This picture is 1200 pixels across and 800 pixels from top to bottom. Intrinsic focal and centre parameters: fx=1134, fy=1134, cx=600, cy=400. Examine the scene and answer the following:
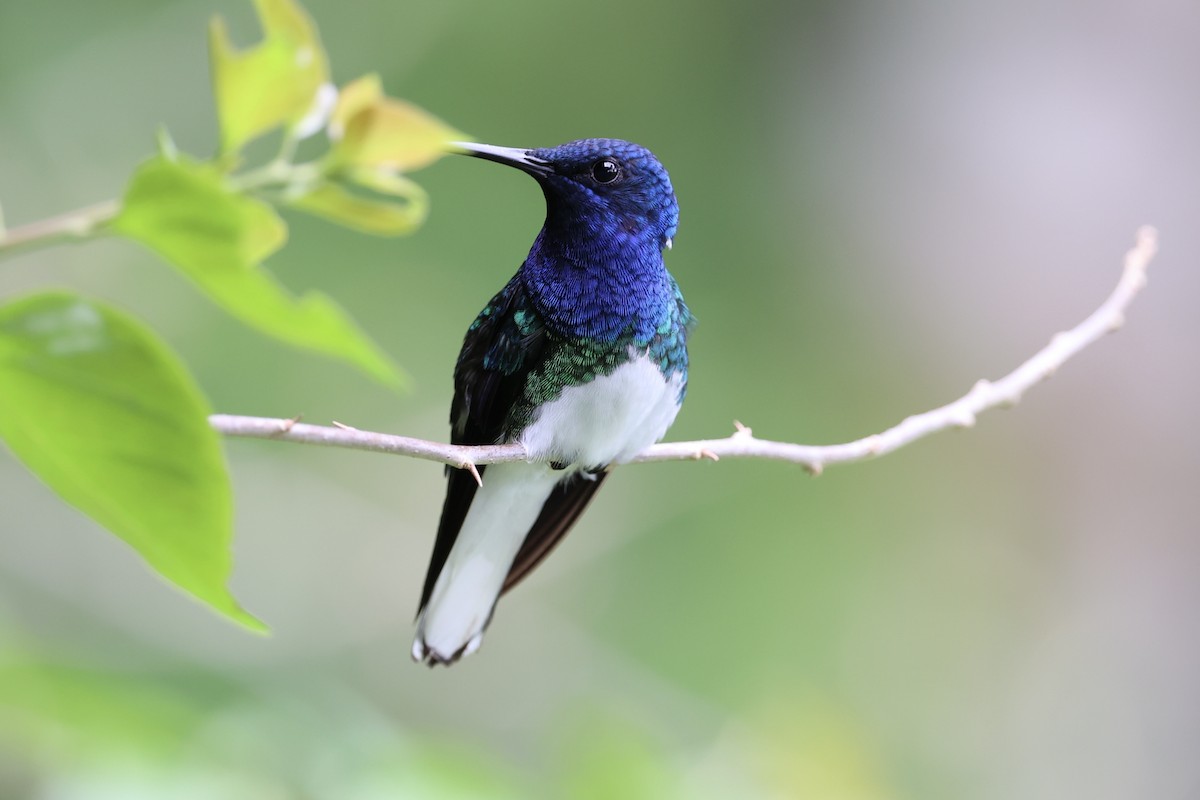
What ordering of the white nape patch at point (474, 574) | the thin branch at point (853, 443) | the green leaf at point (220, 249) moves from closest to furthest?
the green leaf at point (220, 249)
the thin branch at point (853, 443)
the white nape patch at point (474, 574)

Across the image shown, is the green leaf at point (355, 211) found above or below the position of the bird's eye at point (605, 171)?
below

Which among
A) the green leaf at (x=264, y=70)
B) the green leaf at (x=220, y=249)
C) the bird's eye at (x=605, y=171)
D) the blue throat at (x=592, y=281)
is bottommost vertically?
the green leaf at (x=220, y=249)

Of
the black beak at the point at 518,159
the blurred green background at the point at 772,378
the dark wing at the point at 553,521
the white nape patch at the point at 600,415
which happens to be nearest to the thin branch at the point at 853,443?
the white nape patch at the point at 600,415

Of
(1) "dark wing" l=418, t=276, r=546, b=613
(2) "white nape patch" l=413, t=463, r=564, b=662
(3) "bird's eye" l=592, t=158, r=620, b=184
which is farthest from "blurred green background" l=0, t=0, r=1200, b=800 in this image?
(3) "bird's eye" l=592, t=158, r=620, b=184

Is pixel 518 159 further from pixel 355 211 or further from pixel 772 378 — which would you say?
pixel 772 378

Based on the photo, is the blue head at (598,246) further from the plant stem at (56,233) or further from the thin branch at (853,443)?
the plant stem at (56,233)

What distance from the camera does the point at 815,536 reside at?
3.82m

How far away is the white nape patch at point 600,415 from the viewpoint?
133cm

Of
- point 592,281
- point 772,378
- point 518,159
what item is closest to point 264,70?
point 518,159

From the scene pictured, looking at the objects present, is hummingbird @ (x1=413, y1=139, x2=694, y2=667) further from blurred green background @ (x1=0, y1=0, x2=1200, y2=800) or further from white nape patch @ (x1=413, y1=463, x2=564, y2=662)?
blurred green background @ (x1=0, y1=0, x2=1200, y2=800)

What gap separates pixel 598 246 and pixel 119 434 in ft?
3.27

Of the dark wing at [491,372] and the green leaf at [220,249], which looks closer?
the green leaf at [220,249]

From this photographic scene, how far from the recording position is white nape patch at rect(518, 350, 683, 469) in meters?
1.33

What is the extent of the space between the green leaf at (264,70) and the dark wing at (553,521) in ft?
4.06
